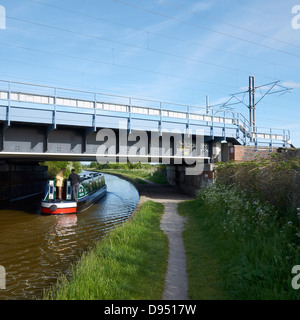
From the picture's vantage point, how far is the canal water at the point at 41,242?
6383 millimetres

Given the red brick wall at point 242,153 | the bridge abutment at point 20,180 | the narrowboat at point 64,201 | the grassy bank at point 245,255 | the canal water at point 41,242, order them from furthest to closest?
1. the bridge abutment at point 20,180
2. the red brick wall at point 242,153
3. the narrowboat at point 64,201
4. the canal water at point 41,242
5. the grassy bank at point 245,255

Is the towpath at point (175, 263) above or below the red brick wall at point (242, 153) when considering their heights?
below

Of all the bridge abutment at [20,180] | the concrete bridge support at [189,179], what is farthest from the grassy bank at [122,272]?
the bridge abutment at [20,180]

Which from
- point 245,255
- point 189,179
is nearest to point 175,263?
point 245,255

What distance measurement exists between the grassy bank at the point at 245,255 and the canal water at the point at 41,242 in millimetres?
3407

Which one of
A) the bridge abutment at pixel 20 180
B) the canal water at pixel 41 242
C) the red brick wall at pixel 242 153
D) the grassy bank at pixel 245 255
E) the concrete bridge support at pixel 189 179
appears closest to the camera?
the grassy bank at pixel 245 255

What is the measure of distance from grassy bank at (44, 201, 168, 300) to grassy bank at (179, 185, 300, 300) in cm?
74

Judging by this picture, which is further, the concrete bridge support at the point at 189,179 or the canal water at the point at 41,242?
the concrete bridge support at the point at 189,179

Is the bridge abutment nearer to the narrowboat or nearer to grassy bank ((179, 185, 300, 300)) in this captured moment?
A: the narrowboat

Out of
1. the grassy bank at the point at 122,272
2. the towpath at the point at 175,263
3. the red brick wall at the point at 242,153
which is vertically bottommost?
the towpath at the point at 175,263

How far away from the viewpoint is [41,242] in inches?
376

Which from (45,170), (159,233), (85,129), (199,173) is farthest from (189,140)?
(45,170)

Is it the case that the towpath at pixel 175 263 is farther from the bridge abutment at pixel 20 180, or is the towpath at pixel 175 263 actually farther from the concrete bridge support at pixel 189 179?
the bridge abutment at pixel 20 180
